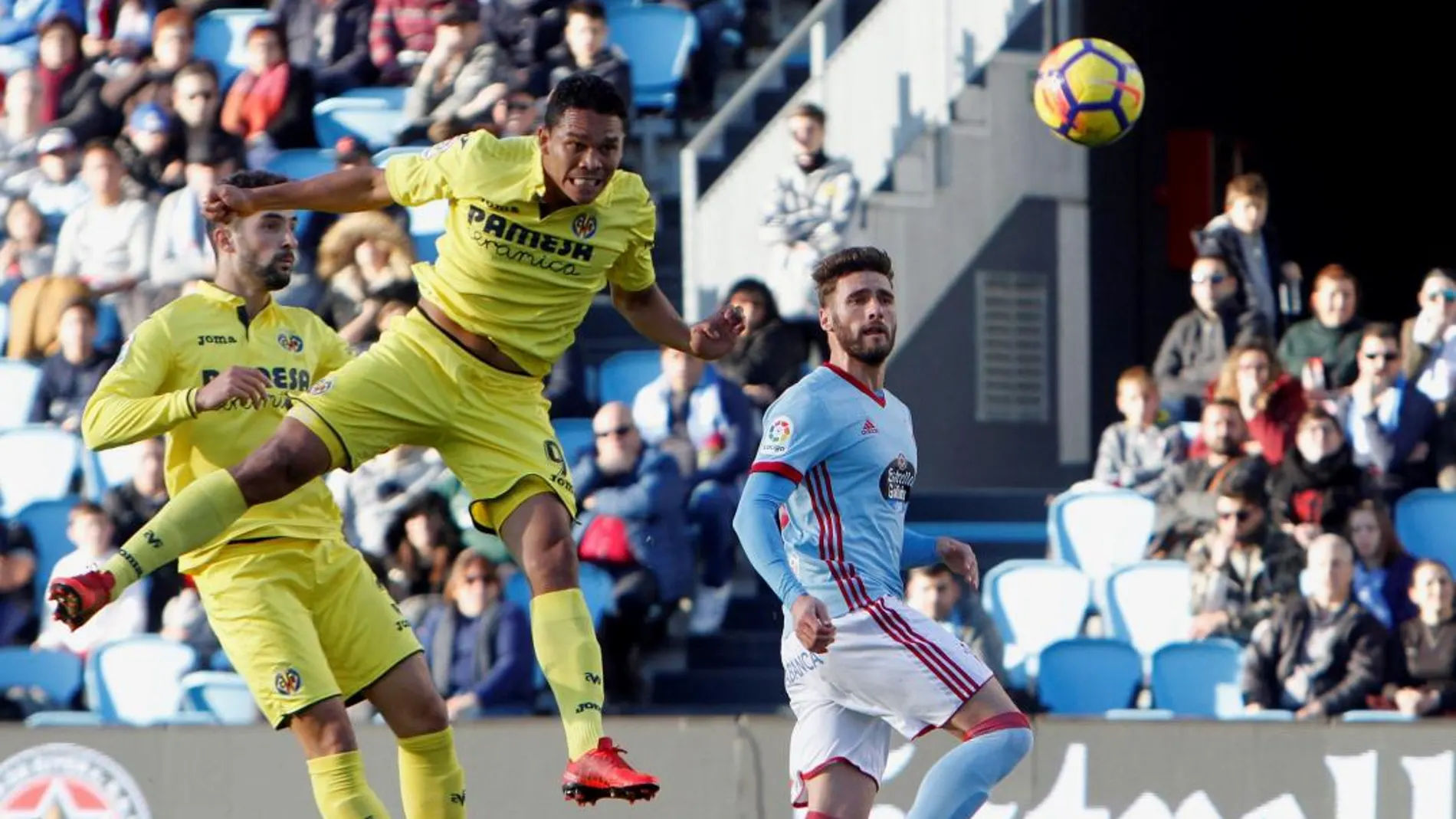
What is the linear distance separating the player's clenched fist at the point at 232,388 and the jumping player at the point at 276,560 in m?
0.21

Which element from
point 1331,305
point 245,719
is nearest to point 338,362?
point 245,719

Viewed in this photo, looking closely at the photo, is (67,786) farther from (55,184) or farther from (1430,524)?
(1430,524)

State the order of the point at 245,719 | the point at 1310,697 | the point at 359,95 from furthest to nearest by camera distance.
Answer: the point at 359,95, the point at 245,719, the point at 1310,697

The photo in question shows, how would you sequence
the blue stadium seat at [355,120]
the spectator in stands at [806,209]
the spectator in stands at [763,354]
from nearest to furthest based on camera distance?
the spectator in stands at [763,354] → the spectator in stands at [806,209] → the blue stadium seat at [355,120]

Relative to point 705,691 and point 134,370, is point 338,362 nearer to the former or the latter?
point 134,370

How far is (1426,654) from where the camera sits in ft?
38.3

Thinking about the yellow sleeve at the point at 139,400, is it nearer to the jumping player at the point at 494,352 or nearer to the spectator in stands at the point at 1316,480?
the jumping player at the point at 494,352

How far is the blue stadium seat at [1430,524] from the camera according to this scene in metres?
12.5

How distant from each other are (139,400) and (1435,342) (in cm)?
724

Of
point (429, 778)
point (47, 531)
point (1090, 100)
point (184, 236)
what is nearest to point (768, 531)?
point (429, 778)

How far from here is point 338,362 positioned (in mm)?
9172

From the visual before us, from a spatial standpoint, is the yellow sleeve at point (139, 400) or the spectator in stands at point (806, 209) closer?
the yellow sleeve at point (139, 400)

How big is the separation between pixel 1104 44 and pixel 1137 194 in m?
5.68

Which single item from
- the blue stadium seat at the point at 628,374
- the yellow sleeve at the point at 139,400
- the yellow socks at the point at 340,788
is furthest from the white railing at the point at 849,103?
the yellow socks at the point at 340,788
